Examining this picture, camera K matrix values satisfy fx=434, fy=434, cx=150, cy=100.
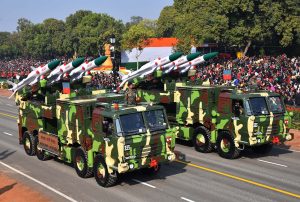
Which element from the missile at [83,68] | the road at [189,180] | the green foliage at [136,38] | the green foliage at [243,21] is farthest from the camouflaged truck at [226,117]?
the green foliage at [136,38]

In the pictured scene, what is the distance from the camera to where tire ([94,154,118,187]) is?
15.7 meters

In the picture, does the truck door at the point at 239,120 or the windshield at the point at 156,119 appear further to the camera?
the truck door at the point at 239,120

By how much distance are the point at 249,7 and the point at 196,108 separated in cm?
3965

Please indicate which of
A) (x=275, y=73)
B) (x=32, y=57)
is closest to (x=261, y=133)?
(x=275, y=73)

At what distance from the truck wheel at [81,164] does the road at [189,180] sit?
0.23 meters

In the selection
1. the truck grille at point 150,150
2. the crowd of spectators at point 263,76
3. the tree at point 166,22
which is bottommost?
the truck grille at point 150,150

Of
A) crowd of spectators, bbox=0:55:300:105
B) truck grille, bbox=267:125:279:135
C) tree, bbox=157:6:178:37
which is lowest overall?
truck grille, bbox=267:125:279:135

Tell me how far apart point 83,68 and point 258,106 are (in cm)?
968

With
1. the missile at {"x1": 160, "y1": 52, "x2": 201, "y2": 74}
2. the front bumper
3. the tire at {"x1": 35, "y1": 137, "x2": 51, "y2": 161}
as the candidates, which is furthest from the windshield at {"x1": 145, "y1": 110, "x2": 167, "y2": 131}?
the missile at {"x1": 160, "y1": 52, "x2": 201, "y2": 74}

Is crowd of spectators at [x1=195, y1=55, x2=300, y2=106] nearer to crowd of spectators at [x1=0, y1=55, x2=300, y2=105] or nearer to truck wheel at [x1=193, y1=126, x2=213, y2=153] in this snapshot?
crowd of spectators at [x1=0, y1=55, x2=300, y2=105]

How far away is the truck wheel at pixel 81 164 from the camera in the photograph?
16.9 meters

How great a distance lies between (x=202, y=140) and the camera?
21344 mm

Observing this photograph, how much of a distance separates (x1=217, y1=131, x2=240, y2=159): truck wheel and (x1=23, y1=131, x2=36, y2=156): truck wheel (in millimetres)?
9020

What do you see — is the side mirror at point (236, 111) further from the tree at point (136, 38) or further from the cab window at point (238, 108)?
the tree at point (136, 38)
